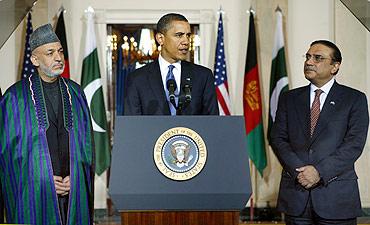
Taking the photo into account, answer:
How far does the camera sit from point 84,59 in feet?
30.5

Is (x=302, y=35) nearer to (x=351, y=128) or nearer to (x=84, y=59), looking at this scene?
(x=84, y=59)

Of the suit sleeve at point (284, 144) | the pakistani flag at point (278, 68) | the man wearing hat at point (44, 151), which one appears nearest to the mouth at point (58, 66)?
the man wearing hat at point (44, 151)

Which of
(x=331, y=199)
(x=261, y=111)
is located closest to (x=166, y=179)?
(x=331, y=199)

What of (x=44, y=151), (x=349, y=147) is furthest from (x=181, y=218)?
(x=349, y=147)

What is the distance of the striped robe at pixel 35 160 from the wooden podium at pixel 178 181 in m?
→ 0.86

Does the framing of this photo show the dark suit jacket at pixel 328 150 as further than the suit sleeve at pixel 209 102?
Yes

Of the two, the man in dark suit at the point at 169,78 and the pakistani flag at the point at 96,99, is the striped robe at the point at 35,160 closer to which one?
the man in dark suit at the point at 169,78

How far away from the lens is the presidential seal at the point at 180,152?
3.95m

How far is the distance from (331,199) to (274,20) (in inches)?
192

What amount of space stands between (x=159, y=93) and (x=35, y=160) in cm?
86

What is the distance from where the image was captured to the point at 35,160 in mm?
4703

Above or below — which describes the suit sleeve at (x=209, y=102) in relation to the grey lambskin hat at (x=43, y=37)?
below

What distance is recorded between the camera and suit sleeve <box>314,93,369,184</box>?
4914 millimetres

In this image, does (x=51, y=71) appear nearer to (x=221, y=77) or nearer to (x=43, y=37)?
(x=43, y=37)
